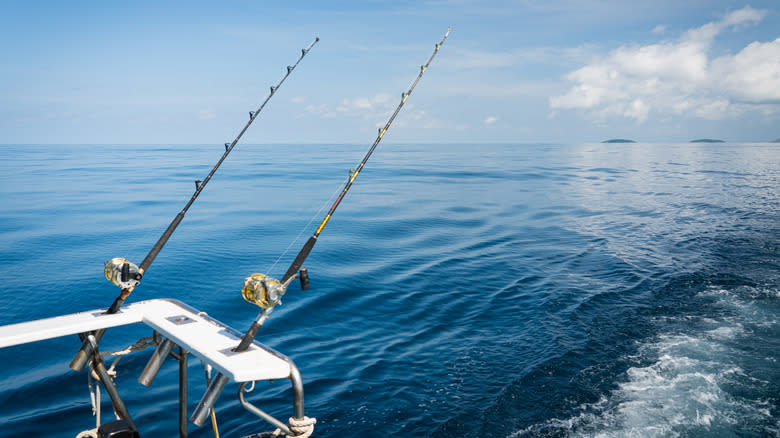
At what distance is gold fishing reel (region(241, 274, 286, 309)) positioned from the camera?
9.11 ft

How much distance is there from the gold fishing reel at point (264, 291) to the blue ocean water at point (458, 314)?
256 centimetres

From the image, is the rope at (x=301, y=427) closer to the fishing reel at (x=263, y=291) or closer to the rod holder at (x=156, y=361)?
the fishing reel at (x=263, y=291)

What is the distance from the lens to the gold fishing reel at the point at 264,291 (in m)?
2.78

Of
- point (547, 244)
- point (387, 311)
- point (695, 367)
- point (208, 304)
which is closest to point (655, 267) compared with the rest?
point (547, 244)

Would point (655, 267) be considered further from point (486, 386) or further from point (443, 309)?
point (486, 386)

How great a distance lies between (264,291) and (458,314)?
564 centimetres

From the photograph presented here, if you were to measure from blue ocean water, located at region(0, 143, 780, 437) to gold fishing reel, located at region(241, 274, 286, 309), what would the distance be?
8.41 feet

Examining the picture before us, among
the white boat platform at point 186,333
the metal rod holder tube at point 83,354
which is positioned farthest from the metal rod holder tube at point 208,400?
the metal rod holder tube at point 83,354

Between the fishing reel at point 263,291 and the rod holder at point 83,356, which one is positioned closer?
the fishing reel at point 263,291

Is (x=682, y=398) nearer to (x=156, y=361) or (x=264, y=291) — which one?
(x=264, y=291)

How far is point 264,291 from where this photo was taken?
2.78m

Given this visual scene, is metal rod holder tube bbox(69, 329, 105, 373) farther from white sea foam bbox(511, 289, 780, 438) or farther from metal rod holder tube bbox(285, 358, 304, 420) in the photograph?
white sea foam bbox(511, 289, 780, 438)

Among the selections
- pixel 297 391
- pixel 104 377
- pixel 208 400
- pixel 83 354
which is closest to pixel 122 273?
pixel 83 354

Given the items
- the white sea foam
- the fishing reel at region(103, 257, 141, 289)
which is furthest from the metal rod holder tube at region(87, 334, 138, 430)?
the white sea foam
